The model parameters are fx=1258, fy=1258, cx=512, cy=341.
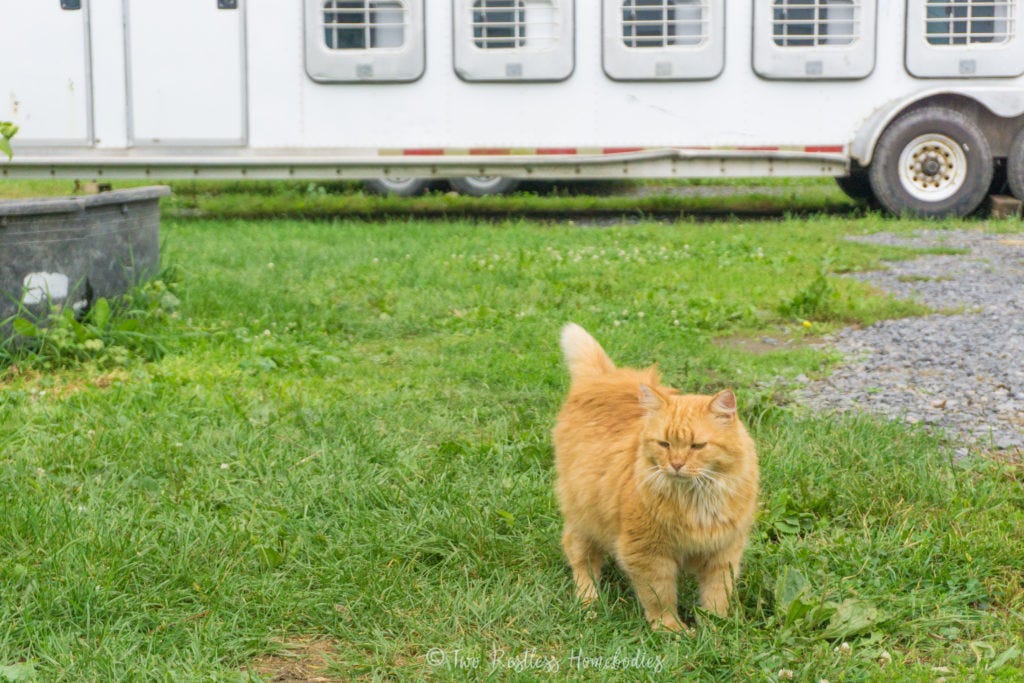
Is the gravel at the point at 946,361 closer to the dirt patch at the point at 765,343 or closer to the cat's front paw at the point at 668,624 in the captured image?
the dirt patch at the point at 765,343

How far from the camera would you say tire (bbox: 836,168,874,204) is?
12414 millimetres

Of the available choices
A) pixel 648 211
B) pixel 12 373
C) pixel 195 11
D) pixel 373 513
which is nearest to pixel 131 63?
pixel 195 11

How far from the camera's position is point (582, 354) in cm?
373

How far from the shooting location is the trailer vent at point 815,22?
35.1ft

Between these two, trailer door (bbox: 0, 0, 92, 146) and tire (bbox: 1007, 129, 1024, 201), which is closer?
trailer door (bbox: 0, 0, 92, 146)

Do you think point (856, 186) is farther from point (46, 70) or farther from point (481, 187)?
point (46, 70)

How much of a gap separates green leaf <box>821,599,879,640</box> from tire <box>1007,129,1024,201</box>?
346 inches

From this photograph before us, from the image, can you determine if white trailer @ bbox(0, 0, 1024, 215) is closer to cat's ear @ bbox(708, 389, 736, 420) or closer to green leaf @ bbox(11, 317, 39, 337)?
green leaf @ bbox(11, 317, 39, 337)

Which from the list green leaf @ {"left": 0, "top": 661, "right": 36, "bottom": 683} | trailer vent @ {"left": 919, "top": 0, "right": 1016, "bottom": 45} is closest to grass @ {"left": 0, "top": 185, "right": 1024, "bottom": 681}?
green leaf @ {"left": 0, "top": 661, "right": 36, "bottom": 683}

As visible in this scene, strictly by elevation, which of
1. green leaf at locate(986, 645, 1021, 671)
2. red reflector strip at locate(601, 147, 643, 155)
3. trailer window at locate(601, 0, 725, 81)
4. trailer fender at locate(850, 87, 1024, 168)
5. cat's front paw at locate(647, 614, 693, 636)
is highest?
trailer window at locate(601, 0, 725, 81)

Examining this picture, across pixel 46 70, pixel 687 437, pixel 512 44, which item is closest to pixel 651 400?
pixel 687 437

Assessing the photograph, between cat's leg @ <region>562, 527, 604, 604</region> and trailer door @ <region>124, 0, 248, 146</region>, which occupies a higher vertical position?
trailer door @ <region>124, 0, 248, 146</region>

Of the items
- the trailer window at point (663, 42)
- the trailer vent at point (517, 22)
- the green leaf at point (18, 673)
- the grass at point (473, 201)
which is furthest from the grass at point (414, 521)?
the grass at point (473, 201)

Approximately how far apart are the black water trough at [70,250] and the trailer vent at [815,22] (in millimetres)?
6329
